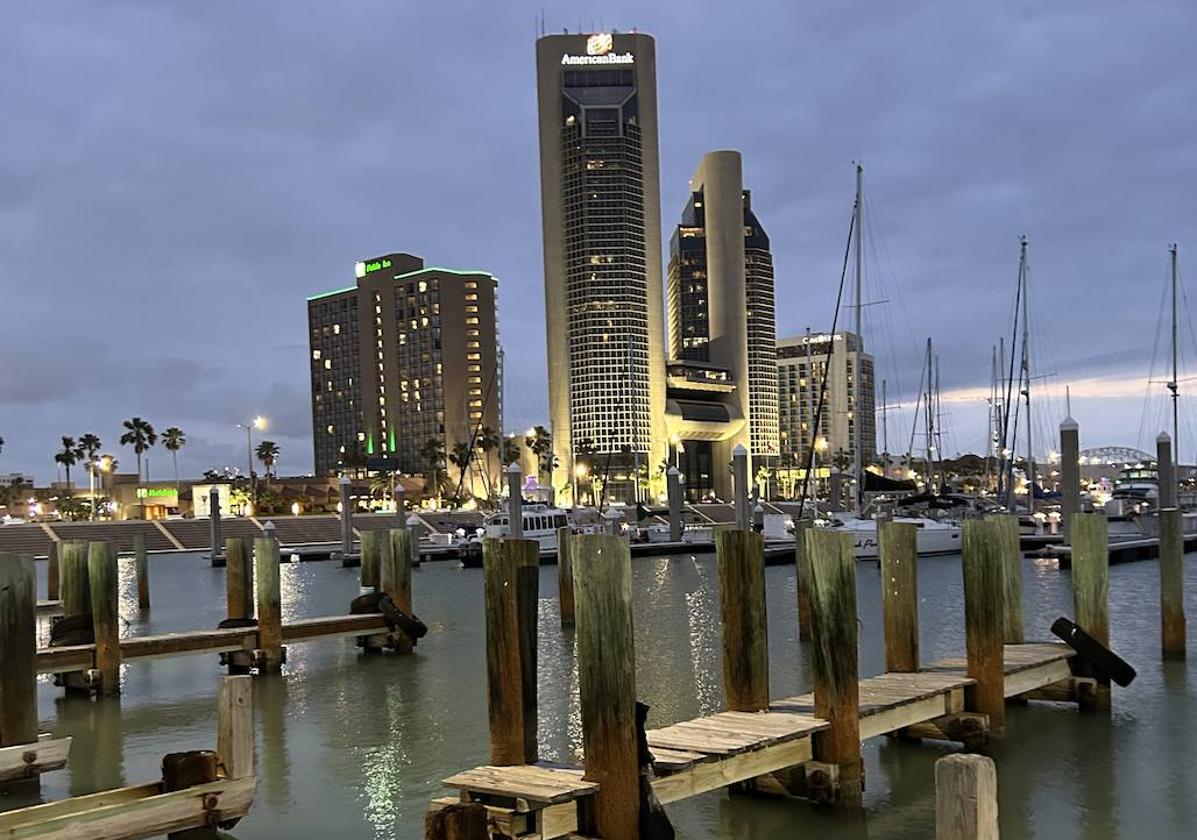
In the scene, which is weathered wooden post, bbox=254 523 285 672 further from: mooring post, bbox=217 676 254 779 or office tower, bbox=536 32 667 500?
office tower, bbox=536 32 667 500

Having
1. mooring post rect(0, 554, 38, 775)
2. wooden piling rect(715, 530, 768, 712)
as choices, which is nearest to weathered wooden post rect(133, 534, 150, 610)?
mooring post rect(0, 554, 38, 775)

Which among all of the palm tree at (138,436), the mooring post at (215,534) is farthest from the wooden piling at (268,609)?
the palm tree at (138,436)

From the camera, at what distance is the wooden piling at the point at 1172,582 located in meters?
19.6

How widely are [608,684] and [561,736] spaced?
7378mm

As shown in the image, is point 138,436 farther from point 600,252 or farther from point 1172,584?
point 1172,584

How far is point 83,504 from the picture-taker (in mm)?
123812

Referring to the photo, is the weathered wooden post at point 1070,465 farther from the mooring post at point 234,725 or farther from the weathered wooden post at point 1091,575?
the mooring post at point 234,725

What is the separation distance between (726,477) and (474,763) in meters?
180

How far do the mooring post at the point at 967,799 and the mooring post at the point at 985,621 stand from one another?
8.65 meters

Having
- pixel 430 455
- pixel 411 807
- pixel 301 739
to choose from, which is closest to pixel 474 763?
pixel 411 807

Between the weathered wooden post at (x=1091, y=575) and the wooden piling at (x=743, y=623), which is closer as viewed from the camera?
the wooden piling at (x=743, y=623)

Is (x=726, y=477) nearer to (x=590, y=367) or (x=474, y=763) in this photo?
(x=590, y=367)

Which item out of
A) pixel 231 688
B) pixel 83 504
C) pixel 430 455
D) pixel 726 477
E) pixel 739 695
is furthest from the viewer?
pixel 726 477

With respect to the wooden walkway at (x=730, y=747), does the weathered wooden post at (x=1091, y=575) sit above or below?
above
